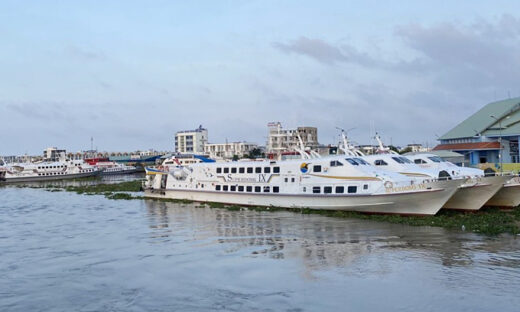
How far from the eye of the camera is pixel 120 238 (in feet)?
83.5

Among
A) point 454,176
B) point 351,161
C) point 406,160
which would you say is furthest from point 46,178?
point 454,176

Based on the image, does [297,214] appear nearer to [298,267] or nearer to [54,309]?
[298,267]

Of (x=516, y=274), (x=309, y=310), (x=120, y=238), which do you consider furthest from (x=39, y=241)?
(x=516, y=274)

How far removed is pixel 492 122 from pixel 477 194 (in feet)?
118

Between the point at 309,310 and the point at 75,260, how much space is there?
1167 cm

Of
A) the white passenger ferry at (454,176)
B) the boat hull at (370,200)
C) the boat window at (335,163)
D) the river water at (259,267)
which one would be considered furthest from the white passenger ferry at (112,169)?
the white passenger ferry at (454,176)

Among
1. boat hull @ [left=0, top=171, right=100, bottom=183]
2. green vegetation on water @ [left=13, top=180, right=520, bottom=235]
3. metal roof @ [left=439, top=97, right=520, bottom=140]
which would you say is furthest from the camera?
boat hull @ [left=0, top=171, right=100, bottom=183]

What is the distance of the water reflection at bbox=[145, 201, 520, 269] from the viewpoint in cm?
1875

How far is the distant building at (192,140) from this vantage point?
17788cm

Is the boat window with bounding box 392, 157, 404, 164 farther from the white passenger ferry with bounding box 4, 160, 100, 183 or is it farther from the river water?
the white passenger ferry with bounding box 4, 160, 100, 183

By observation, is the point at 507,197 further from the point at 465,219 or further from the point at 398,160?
the point at 398,160

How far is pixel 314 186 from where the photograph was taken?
32406 millimetres

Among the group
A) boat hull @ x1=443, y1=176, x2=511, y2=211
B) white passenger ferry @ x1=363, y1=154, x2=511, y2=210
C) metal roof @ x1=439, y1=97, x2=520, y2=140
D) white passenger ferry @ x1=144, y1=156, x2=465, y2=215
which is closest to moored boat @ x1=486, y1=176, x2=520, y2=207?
white passenger ferry @ x1=363, y1=154, x2=511, y2=210

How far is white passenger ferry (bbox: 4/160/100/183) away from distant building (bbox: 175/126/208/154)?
72.5 m
